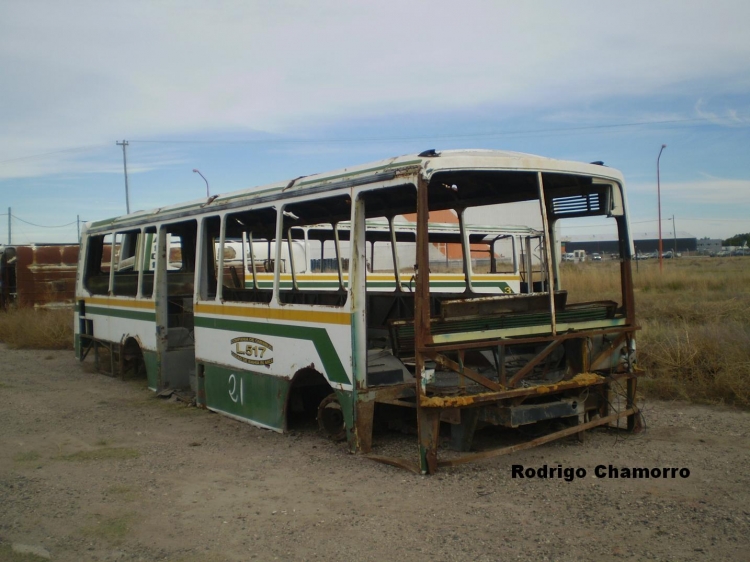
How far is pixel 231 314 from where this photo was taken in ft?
25.5

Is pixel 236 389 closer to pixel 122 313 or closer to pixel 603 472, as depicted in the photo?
pixel 122 313

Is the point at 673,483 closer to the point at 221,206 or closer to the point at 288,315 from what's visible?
the point at 288,315

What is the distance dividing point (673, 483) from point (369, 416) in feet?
7.88

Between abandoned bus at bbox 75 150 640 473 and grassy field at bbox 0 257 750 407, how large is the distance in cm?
178

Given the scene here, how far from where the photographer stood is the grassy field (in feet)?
27.8

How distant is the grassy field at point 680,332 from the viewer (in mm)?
8477

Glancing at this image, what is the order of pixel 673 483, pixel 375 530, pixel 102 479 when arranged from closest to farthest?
1. pixel 375 530
2. pixel 673 483
3. pixel 102 479

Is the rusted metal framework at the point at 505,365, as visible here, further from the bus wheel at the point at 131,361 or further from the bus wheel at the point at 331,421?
the bus wheel at the point at 131,361

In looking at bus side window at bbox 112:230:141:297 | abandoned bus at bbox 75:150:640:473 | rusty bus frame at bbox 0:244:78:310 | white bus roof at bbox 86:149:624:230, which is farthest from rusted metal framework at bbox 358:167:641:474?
rusty bus frame at bbox 0:244:78:310

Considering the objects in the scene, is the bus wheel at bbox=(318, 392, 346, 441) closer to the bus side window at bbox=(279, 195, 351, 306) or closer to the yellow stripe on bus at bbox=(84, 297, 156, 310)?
the bus side window at bbox=(279, 195, 351, 306)

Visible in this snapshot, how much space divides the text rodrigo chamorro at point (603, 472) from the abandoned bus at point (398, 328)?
0.21m

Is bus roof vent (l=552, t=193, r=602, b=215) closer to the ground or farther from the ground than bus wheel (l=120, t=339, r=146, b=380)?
farther from the ground

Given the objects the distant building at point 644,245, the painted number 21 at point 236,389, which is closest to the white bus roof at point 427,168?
the painted number 21 at point 236,389

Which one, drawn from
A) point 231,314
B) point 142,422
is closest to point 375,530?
point 231,314
